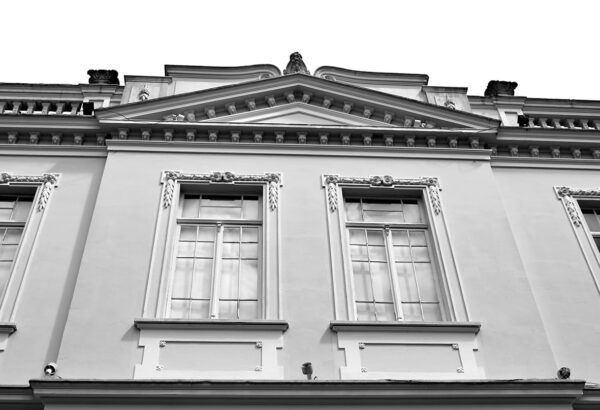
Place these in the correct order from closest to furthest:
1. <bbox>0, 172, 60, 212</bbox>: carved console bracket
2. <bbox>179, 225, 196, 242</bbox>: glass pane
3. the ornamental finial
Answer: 1. <bbox>179, 225, 196, 242</bbox>: glass pane
2. <bbox>0, 172, 60, 212</bbox>: carved console bracket
3. the ornamental finial

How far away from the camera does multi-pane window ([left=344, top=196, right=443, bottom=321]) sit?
34.5ft

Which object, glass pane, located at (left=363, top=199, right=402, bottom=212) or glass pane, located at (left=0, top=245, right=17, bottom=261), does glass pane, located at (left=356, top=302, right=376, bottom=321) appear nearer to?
glass pane, located at (left=363, top=199, right=402, bottom=212)

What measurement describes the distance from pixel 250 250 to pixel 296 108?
Result: 3584mm

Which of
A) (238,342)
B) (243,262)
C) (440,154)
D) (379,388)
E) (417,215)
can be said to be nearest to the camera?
(379,388)

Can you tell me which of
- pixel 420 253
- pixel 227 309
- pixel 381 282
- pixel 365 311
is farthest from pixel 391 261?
pixel 227 309

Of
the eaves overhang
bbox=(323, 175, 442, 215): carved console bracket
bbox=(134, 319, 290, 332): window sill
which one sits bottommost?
the eaves overhang

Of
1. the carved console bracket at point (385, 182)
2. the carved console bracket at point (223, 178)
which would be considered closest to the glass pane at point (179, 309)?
the carved console bracket at point (223, 178)

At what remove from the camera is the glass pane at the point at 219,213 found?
11.7 meters

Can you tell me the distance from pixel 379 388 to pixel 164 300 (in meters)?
3.31

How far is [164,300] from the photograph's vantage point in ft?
33.3

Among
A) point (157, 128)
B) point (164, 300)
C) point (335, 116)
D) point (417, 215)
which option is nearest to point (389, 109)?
point (335, 116)

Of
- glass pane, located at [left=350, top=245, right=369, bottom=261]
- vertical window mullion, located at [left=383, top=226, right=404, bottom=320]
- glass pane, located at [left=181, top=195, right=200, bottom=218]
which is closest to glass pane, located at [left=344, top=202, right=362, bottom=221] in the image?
vertical window mullion, located at [left=383, top=226, right=404, bottom=320]

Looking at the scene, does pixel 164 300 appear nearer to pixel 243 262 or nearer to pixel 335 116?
pixel 243 262

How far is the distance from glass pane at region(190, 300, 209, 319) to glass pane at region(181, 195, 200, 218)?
1.80 m
